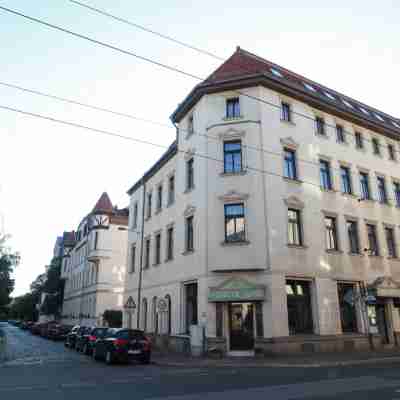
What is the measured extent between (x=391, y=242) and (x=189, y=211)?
571 inches

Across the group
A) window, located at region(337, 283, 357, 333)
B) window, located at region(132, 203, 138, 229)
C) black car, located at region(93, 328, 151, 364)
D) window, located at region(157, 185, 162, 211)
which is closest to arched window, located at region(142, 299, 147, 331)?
window, located at region(157, 185, 162, 211)

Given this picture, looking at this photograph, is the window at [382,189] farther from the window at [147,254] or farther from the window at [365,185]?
the window at [147,254]

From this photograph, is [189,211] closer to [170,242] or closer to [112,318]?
[170,242]

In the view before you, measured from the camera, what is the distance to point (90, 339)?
2234 cm

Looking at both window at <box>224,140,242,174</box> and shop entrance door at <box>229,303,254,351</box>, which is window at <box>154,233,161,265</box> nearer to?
window at <box>224,140,242,174</box>

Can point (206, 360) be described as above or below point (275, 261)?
below

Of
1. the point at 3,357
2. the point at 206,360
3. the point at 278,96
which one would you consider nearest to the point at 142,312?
the point at 3,357

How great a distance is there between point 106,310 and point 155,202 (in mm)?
18607

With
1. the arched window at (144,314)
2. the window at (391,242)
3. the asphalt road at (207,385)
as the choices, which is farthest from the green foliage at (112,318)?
the asphalt road at (207,385)

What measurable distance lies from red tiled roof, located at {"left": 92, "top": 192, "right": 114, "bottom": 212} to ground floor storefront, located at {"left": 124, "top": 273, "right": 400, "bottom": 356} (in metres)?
29.0

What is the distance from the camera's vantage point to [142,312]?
30.1m

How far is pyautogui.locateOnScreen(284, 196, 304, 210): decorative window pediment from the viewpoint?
2184 centimetres

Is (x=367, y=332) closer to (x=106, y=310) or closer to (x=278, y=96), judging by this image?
(x=278, y=96)

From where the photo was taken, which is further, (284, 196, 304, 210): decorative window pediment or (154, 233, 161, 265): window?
(154, 233, 161, 265): window
